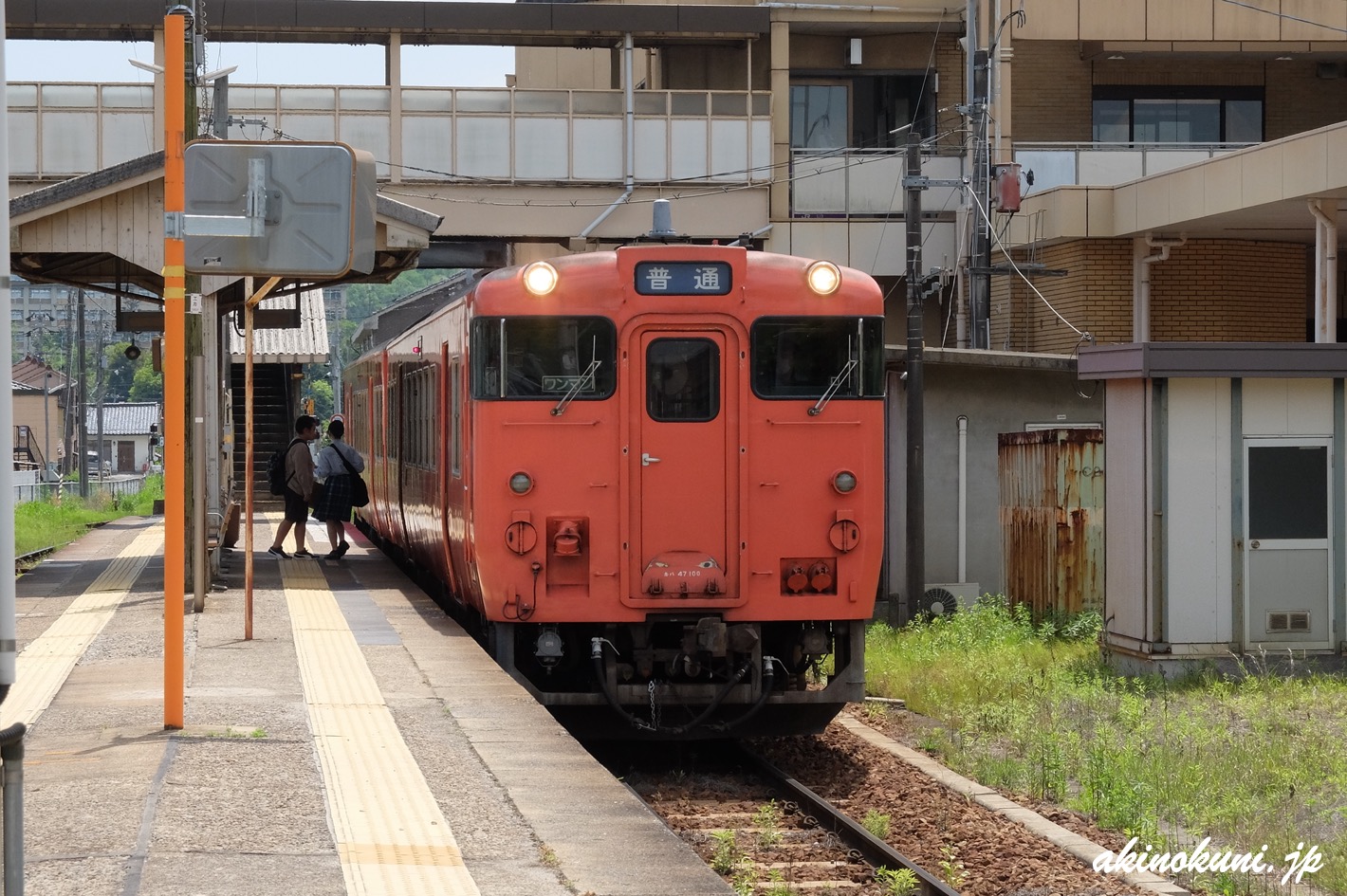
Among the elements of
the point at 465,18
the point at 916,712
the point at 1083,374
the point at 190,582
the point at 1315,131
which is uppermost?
the point at 465,18

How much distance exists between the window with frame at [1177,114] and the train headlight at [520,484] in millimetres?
19955

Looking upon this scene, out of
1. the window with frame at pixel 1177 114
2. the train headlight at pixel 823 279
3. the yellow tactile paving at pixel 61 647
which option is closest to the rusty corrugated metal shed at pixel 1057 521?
the train headlight at pixel 823 279

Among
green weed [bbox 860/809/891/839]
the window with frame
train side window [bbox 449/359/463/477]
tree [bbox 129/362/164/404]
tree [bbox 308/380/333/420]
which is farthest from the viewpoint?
tree [bbox 129/362/164/404]

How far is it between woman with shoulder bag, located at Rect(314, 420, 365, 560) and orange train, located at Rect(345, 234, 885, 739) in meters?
8.01

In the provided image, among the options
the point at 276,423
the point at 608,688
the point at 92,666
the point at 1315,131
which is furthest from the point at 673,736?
the point at 276,423

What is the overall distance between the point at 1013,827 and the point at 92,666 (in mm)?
5094

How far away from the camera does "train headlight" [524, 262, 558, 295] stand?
9.68 metres

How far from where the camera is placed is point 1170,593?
38.4ft

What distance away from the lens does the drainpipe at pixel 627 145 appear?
24.8 metres

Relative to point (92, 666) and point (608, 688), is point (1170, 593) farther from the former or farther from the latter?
point (92, 666)

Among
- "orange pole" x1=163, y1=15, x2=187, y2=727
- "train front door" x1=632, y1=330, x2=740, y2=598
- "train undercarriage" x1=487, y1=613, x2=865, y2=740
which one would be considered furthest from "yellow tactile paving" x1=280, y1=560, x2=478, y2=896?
"train front door" x1=632, y1=330, x2=740, y2=598

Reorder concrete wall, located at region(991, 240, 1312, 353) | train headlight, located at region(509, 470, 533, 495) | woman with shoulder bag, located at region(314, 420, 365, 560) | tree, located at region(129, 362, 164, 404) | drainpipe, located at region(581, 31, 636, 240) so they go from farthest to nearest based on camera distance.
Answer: tree, located at region(129, 362, 164, 404)
drainpipe, located at region(581, 31, 636, 240)
concrete wall, located at region(991, 240, 1312, 353)
woman with shoulder bag, located at region(314, 420, 365, 560)
train headlight, located at region(509, 470, 533, 495)

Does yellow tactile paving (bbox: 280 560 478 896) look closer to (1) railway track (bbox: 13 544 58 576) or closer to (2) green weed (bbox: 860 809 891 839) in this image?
(2) green weed (bbox: 860 809 891 839)

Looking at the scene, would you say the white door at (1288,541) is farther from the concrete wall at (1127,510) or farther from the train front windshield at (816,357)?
the train front windshield at (816,357)
